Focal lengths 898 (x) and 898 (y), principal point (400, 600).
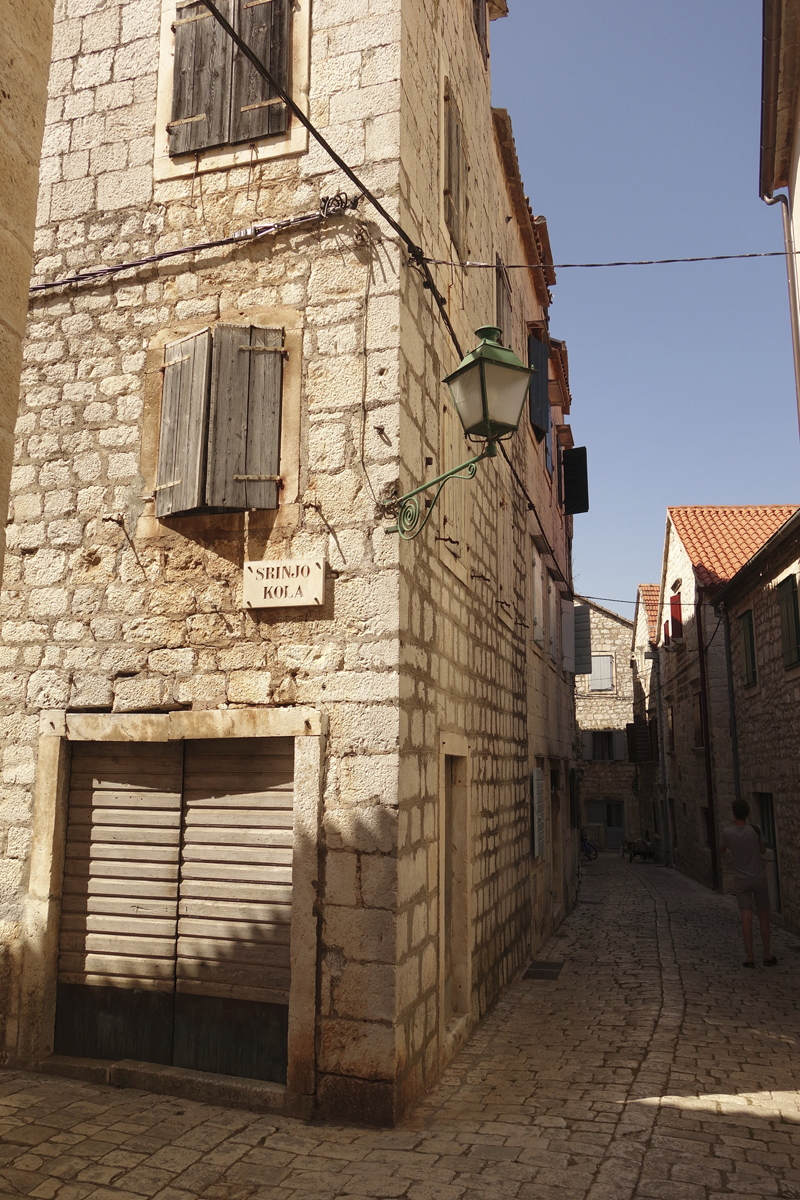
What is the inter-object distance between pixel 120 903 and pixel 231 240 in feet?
13.8

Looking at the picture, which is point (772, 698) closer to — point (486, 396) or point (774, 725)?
point (774, 725)

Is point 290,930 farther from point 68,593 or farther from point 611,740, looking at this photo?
point 611,740

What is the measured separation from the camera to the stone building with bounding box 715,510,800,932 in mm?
11594

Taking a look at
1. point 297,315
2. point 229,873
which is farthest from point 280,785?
point 297,315

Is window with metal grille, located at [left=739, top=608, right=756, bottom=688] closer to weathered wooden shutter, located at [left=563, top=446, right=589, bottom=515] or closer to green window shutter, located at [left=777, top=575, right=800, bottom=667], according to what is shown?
green window shutter, located at [left=777, top=575, right=800, bottom=667]

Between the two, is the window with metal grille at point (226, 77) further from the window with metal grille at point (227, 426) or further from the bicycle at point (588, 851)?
the bicycle at point (588, 851)

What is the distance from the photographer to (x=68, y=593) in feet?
19.0

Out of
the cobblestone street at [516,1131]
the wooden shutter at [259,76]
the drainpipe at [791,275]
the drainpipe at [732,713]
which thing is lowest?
the cobblestone street at [516,1131]

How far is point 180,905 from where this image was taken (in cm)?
537

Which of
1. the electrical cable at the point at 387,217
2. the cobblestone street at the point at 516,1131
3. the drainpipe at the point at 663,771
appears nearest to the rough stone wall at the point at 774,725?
the cobblestone street at the point at 516,1131

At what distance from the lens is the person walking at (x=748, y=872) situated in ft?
29.5

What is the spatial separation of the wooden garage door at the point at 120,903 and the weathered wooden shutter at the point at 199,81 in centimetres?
397

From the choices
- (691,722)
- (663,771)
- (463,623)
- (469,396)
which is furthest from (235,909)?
(663,771)

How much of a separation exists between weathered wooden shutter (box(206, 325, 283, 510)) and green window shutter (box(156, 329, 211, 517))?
65 mm
